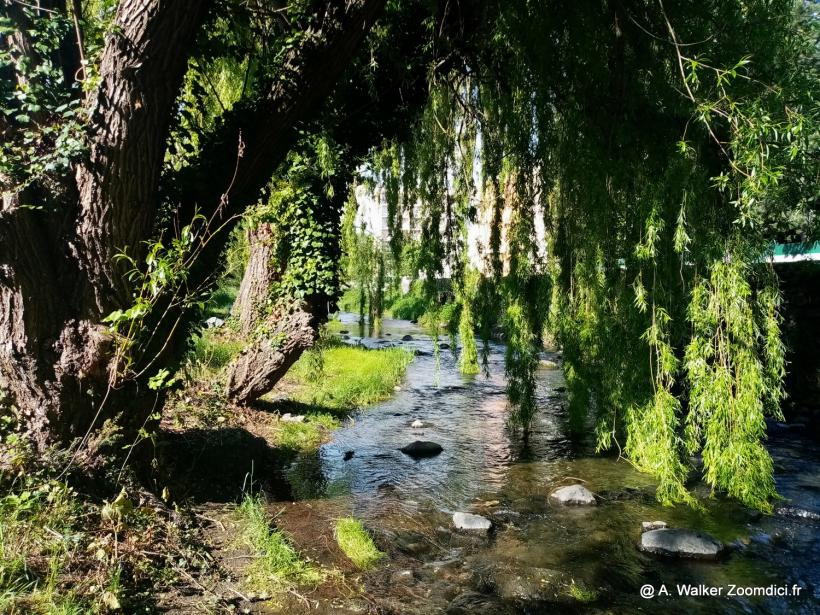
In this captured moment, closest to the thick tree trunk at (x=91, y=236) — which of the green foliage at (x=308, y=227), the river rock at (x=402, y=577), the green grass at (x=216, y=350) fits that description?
the river rock at (x=402, y=577)

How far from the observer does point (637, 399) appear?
436 cm

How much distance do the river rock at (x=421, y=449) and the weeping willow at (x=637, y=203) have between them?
113 centimetres

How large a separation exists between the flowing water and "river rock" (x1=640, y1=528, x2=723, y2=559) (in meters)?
0.09

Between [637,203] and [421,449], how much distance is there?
3.69 m

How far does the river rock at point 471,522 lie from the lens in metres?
4.68

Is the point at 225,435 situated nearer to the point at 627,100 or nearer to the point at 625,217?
the point at 625,217

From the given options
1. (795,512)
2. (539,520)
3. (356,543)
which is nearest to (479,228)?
(539,520)

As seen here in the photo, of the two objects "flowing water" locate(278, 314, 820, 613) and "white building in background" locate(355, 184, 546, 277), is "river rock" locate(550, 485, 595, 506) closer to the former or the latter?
"flowing water" locate(278, 314, 820, 613)

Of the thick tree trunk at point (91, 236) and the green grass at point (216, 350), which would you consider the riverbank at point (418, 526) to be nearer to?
the thick tree trunk at point (91, 236)

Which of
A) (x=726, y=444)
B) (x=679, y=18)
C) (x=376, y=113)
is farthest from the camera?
(x=376, y=113)

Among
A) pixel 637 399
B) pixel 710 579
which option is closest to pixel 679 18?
pixel 637 399

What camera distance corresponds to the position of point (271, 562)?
377 centimetres

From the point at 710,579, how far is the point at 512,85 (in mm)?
4278

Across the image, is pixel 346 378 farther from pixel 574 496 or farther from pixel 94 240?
pixel 94 240
